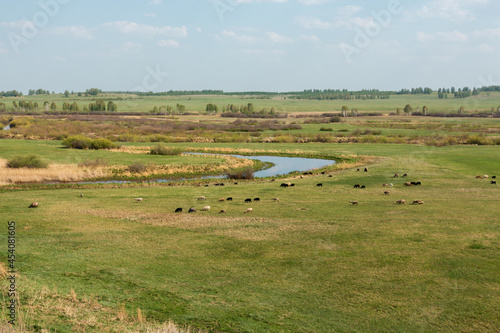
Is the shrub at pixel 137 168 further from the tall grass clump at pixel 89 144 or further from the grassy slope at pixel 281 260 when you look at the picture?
the tall grass clump at pixel 89 144

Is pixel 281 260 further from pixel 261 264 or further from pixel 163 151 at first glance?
pixel 163 151

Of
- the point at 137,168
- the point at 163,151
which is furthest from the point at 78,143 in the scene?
the point at 137,168

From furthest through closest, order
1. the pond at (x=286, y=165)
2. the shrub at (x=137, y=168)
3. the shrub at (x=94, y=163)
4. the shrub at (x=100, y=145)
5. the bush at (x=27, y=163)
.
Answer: the shrub at (x=100, y=145)
the pond at (x=286, y=165)
the shrub at (x=94, y=163)
the shrub at (x=137, y=168)
the bush at (x=27, y=163)

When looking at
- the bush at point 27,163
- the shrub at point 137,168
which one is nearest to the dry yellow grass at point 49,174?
the bush at point 27,163

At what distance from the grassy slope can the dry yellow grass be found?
36.6 feet

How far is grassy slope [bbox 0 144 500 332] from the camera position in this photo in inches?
384

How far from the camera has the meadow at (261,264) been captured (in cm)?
955

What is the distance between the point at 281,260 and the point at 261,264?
672mm

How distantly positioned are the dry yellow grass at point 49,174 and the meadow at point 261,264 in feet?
35.3

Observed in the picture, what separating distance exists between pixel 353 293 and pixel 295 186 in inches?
766

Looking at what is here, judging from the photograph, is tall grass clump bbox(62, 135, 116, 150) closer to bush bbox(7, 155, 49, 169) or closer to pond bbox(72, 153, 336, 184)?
bush bbox(7, 155, 49, 169)

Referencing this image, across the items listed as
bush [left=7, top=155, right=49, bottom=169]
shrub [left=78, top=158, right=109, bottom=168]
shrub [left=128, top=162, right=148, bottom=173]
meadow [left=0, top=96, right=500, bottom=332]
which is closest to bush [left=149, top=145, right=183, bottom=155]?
shrub [left=78, top=158, right=109, bottom=168]

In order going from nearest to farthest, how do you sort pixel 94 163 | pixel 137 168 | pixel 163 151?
pixel 137 168, pixel 94 163, pixel 163 151

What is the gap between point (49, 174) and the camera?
36.5m
